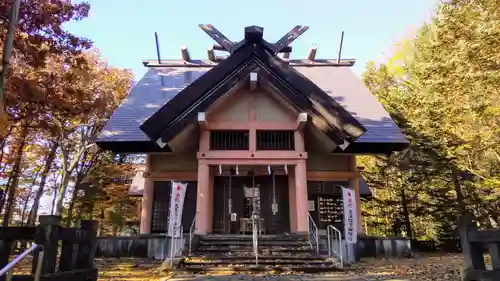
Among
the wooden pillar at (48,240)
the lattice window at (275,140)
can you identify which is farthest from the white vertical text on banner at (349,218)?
the wooden pillar at (48,240)

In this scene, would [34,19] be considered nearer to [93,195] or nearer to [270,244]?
[270,244]

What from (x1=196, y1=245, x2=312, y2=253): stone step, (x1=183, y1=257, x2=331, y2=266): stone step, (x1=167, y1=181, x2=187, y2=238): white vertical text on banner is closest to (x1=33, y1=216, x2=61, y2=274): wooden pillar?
(x1=183, y1=257, x2=331, y2=266): stone step

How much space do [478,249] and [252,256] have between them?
207 inches

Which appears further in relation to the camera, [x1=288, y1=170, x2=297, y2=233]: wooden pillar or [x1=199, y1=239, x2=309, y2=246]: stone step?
[x1=288, y1=170, x2=297, y2=233]: wooden pillar

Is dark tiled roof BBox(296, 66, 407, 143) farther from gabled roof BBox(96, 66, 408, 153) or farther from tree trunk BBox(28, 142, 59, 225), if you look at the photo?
tree trunk BBox(28, 142, 59, 225)

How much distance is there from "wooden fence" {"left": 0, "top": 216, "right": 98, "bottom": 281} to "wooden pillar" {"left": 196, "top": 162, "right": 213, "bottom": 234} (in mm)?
Answer: 4961

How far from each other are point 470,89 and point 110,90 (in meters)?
14.9

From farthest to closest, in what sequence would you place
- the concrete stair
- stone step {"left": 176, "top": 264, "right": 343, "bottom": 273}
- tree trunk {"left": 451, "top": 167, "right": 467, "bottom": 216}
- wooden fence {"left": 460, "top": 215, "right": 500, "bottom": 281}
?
tree trunk {"left": 451, "top": 167, "right": 467, "bottom": 216}
the concrete stair
stone step {"left": 176, "top": 264, "right": 343, "bottom": 273}
wooden fence {"left": 460, "top": 215, "right": 500, "bottom": 281}

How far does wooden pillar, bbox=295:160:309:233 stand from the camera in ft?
34.6

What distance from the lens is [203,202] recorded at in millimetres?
10641

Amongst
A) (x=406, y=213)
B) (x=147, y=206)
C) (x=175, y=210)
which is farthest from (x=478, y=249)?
(x=406, y=213)

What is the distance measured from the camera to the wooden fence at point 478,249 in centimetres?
444

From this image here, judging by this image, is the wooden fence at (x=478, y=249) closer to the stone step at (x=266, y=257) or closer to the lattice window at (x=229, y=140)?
the stone step at (x=266, y=257)

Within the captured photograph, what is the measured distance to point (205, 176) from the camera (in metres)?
11.0
